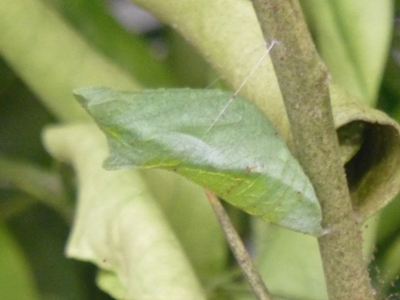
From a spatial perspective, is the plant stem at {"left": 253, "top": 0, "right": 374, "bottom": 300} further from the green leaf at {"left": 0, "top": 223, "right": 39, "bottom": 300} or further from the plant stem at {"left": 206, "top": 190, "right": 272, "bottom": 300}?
the green leaf at {"left": 0, "top": 223, "right": 39, "bottom": 300}

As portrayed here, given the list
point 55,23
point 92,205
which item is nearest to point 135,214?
point 92,205

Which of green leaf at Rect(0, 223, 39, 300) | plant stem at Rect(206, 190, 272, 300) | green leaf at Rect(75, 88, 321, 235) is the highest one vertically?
green leaf at Rect(75, 88, 321, 235)

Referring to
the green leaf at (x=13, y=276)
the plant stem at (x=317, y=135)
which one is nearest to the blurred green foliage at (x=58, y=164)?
the green leaf at (x=13, y=276)

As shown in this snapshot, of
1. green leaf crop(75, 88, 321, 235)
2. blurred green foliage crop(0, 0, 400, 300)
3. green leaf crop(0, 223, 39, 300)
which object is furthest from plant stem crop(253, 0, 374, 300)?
green leaf crop(0, 223, 39, 300)

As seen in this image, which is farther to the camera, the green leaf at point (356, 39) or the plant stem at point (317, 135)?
the green leaf at point (356, 39)

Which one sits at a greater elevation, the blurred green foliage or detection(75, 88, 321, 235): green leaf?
detection(75, 88, 321, 235): green leaf

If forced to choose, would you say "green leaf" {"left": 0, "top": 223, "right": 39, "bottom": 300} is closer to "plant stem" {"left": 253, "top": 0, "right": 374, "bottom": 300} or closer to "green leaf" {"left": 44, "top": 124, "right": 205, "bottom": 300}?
"green leaf" {"left": 44, "top": 124, "right": 205, "bottom": 300}

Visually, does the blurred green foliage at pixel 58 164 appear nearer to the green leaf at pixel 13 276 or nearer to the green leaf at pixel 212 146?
the green leaf at pixel 13 276

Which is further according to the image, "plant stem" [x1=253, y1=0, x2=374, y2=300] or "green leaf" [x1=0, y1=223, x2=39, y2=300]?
"green leaf" [x1=0, y1=223, x2=39, y2=300]

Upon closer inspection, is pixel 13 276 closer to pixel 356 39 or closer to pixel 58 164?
pixel 58 164
